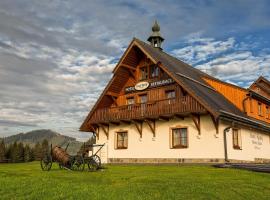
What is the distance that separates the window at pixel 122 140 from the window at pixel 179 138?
4647mm

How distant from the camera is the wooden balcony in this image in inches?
823

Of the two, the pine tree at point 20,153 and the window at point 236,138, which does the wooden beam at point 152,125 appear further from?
the pine tree at point 20,153

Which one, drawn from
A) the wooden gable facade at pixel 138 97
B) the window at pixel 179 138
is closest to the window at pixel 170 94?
the wooden gable facade at pixel 138 97

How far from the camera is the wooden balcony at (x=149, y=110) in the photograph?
823 inches

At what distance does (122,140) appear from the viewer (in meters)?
26.2

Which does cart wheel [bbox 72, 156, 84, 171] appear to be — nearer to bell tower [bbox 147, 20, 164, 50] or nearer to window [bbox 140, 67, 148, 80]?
window [bbox 140, 67, 148, 80]

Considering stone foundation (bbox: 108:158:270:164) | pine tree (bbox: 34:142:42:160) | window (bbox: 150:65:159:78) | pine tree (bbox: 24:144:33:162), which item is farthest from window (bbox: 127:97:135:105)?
pine tree (bbox: 24:144:33:162)

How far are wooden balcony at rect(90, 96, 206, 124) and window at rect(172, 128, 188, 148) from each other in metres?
1.48

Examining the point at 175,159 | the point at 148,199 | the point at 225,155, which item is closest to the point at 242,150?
the point at 225,155

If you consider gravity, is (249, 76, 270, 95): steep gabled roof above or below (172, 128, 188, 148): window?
above

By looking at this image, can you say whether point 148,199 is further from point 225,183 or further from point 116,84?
point 116,84

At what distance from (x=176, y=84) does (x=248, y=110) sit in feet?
20.9

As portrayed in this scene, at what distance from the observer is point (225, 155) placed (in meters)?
20.3

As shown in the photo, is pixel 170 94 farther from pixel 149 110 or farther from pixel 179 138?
pixel 179 138
